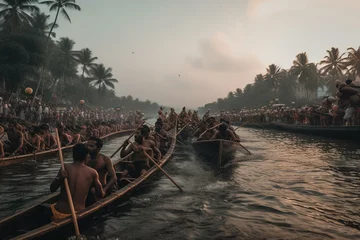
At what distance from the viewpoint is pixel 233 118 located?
61.1 m

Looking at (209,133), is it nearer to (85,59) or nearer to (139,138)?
(139,138)

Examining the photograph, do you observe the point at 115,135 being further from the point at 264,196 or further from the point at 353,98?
the point at 264,196

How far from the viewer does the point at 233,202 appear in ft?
23.4

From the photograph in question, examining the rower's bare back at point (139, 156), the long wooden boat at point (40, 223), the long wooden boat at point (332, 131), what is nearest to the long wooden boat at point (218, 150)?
the rower's bare back at point (139, 156)

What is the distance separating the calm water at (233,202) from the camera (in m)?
5.37

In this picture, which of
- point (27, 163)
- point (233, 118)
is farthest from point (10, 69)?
point (233, 118)

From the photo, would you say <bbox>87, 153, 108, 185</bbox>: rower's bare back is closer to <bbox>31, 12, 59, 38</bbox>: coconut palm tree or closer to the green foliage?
the green foliage

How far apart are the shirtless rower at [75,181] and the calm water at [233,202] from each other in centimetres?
62

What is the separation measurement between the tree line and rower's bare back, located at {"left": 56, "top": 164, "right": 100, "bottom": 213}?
5171 centimetres

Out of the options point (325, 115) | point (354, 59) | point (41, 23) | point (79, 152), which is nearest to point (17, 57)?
point (41, 23)

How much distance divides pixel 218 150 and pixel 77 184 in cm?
818

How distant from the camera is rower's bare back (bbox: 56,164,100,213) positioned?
477cm

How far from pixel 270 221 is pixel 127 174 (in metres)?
4.29

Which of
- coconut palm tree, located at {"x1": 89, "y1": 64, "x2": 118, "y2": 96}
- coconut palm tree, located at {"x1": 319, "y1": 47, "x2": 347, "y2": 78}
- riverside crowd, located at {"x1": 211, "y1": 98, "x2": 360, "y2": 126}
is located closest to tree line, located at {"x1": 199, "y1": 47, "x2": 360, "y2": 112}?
coconut palm tree, located at {"x1": 319, "y1": 47, "x2": 347, "y2": 78}
